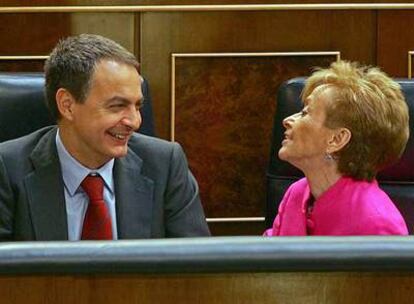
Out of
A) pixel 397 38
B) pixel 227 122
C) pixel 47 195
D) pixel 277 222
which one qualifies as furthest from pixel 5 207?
pixel 397 38

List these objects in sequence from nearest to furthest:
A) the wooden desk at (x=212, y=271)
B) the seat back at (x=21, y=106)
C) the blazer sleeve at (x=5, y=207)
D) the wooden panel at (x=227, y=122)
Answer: the wooden desk at (x=212, y=271) → the blazer sleeve at (x=5, y=207) → the seat back at (x=21, y=106) → the wooden panel at (x=227, y=122)

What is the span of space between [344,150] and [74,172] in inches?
20.0

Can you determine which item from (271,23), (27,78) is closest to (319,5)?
(271,23)

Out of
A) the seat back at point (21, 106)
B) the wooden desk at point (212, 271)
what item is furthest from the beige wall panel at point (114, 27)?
the wooden desk at point (212, 271)

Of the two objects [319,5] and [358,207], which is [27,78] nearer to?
[358,207]

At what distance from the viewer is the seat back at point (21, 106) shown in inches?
77.0

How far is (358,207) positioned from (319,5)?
142 centimetres

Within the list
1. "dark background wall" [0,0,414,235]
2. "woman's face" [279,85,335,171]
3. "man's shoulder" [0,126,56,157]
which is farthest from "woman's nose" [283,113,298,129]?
"dark background wall" [0,0,414,235]

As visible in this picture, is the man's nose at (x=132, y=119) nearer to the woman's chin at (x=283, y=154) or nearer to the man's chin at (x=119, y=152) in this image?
the man's chin at (x=119, y=152)

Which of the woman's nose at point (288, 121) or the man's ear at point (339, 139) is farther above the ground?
the woman's nose at point (288, 121)

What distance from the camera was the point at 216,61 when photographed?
3047 millimetres

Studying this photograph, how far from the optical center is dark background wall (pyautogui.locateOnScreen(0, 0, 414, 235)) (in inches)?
120

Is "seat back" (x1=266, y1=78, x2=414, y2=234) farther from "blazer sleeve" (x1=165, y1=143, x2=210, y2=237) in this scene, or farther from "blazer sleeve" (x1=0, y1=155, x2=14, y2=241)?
"blazer sleeve" (x1=0, y1=155, x2=14, y2=241)

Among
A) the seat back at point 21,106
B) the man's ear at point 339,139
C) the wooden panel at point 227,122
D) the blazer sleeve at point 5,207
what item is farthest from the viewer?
the wooden panel at point 227,122
